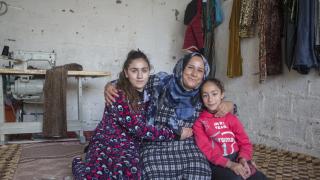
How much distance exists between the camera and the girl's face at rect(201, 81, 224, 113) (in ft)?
5.96

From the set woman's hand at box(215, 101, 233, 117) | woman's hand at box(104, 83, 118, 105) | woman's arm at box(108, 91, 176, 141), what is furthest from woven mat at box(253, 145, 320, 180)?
woman's hand at box(104, 83, 118, 105)

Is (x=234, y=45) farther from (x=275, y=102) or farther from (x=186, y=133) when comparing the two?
(x=186, y=133)

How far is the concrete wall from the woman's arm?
174 cm

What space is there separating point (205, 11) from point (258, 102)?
150 cm

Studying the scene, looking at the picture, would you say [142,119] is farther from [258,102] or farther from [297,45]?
[258,102]

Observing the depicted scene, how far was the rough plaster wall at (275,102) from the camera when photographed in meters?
2.88

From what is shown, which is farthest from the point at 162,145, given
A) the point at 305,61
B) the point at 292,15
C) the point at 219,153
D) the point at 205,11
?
the point at 205,11

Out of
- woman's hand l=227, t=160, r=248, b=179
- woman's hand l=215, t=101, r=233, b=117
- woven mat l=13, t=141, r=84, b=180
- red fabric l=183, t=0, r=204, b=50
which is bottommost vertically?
woven mat l=13, t=141, r=84, b=180

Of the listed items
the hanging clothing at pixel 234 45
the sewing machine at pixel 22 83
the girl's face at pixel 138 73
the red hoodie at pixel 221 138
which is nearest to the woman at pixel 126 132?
the girl's face at pixel 138 73

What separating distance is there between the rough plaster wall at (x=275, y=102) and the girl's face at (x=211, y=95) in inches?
58.3

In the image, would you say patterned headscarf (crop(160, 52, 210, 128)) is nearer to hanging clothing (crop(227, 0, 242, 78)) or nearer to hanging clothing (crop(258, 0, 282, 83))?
hanging clothing (crop(258, 0, 282, 83))

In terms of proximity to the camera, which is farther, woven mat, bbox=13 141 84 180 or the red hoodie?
woven mat, bbox=13 141 84 180

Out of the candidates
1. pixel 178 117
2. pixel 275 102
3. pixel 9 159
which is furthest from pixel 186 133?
pixel 275 102

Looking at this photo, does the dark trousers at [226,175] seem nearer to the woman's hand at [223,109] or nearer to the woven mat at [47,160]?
the woman's hand at [223,109]
